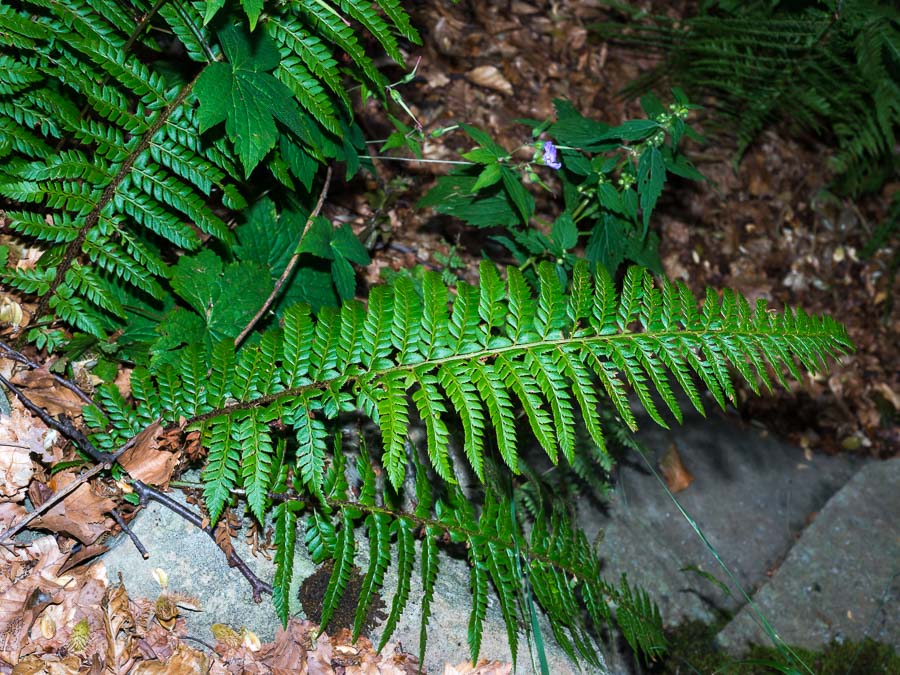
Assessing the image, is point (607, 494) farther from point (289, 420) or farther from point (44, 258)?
point (44, 258)

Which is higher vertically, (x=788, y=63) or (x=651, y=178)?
(x=788, y=63)

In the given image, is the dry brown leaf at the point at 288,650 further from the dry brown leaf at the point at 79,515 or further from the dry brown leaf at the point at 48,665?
the dry brown leaf at the point at 79,515

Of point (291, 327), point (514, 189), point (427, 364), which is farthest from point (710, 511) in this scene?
point (291, 327)

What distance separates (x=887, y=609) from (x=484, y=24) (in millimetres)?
4074

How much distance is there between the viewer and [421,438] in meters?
2.79

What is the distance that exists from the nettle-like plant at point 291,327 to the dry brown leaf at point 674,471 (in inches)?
58.5

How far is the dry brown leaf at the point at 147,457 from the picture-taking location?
6.74ft

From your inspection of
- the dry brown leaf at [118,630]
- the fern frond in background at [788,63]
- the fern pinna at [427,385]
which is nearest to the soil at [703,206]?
the fern frond in background at [788,63]

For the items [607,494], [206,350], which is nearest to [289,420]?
[206,350]

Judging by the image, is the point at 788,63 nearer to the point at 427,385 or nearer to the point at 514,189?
the point at 514,189

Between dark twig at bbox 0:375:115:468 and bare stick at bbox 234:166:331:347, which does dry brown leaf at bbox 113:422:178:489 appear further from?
bare stick at bbox 234:166:331:347

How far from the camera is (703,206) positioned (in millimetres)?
4996

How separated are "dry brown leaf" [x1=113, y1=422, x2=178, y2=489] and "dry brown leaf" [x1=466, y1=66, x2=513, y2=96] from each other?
311 cm

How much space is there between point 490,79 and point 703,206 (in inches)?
70.3
